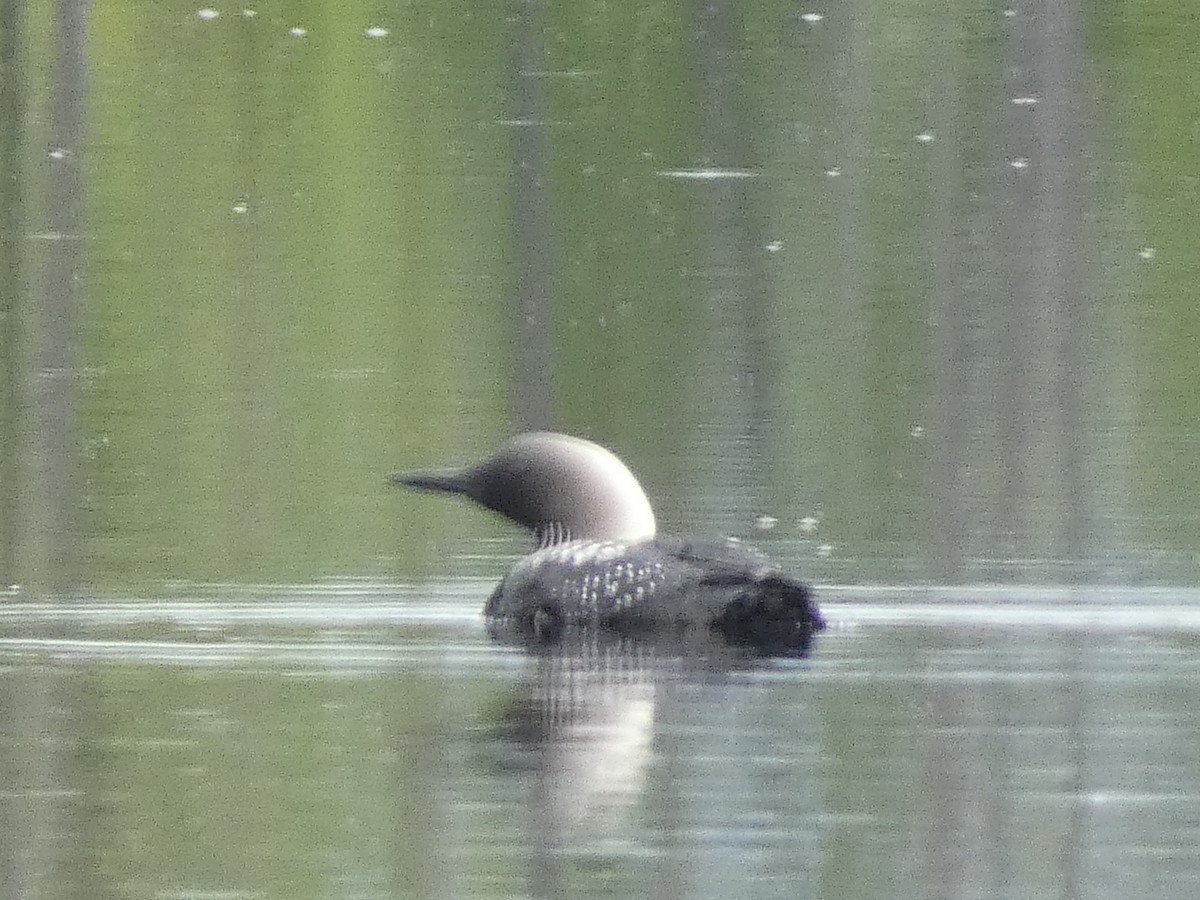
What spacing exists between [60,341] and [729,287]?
3.30 metres

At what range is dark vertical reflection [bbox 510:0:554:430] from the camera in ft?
43.8

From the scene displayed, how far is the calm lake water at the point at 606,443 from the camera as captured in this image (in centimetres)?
625

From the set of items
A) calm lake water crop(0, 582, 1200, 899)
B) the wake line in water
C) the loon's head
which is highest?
the loon's head

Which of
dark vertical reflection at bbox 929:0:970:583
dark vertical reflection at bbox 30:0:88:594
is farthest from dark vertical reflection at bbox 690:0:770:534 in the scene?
dark vertical reflection at bbox 30:0:88:594

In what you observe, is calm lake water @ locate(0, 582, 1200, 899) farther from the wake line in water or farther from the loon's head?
the loon's head

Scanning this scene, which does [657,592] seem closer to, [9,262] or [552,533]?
[552,533]

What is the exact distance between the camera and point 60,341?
14367mm

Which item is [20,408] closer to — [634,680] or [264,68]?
[634,680]

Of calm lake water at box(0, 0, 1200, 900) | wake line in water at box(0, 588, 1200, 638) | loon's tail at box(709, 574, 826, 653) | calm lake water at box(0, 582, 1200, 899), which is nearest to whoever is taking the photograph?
calm lake water at box(0, 582, 1200, 899)

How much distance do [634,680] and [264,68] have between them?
63.7ft

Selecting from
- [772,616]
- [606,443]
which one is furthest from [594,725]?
[606,443]

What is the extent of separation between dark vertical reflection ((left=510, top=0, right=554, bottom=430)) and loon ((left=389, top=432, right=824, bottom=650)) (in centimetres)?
252

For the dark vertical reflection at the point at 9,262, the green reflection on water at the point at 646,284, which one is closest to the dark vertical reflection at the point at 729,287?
the green reflection on water at the point at 646,284

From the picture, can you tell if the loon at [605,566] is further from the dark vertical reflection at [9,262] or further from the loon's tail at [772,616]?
the dark vertical reflection at [9,262]
